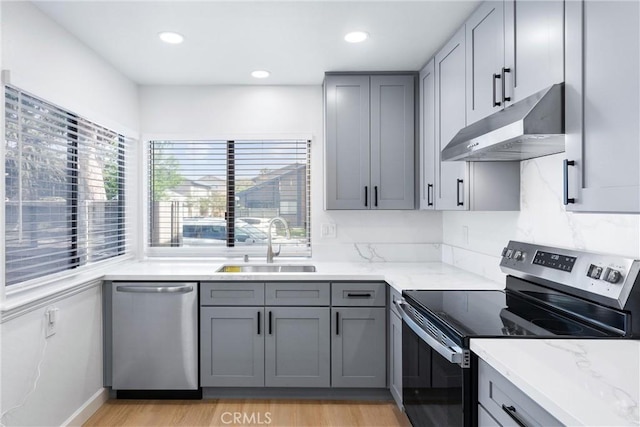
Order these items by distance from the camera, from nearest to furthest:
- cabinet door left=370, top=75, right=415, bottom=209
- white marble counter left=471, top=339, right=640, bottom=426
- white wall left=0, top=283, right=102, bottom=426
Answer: white marble counter left=471, top=339, right=640, bottom=426 < white wall left=0, top=283, right=102, bottom=426 < cabinet door left=370, top=75, right=415, bottom=209

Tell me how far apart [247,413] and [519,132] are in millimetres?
2317

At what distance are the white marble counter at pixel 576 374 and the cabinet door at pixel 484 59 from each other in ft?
3.35

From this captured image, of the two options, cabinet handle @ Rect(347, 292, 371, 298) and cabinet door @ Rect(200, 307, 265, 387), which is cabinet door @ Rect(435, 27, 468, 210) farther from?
cabinet door @ Rect(200, 307, 265, 387)

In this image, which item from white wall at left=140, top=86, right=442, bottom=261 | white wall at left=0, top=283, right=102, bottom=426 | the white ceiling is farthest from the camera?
white wall at left=140, top=86, right=442, bottom=261

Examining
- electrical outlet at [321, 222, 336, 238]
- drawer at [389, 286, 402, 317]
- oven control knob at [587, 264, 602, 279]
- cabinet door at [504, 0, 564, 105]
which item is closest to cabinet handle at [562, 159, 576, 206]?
cabinet door at [504, 0, 564, 105]

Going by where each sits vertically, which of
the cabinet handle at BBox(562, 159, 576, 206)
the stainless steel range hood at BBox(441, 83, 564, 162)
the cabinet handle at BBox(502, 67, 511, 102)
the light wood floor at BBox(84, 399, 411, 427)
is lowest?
the light wood floor at BBox(84, 399, 411, 427)

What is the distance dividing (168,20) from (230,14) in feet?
1.20

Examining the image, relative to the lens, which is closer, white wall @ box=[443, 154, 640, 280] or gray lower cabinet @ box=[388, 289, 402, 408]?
white wall @ box=[443, 154, 640, 280]

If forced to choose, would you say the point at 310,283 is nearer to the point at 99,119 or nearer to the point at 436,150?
the point at 436,150

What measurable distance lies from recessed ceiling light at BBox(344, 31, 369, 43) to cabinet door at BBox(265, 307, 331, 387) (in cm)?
178

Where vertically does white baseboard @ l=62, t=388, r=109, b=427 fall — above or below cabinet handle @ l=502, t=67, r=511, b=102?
below

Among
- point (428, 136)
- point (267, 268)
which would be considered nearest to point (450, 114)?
point (428, 136)

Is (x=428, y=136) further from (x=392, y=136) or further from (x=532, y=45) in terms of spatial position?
(x=532, y=45)

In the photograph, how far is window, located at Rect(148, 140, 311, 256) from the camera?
135 inches
